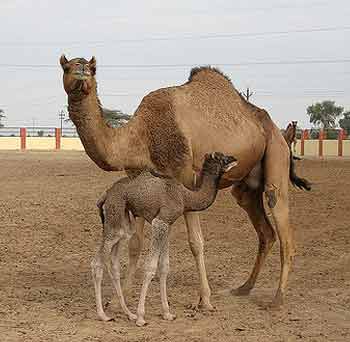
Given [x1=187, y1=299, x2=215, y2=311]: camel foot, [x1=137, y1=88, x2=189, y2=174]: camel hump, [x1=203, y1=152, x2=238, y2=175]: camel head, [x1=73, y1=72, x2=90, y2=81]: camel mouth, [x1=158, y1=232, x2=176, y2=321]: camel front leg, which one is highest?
[x1=73, y1=72, x2=90, y2=81]: camel mouth

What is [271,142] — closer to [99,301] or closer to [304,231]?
[99,301]

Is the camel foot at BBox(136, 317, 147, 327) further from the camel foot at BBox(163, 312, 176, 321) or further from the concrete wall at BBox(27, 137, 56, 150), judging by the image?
the concrete wall at BBox(27, 137, 56, 150)

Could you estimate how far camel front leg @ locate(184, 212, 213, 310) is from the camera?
7.98m

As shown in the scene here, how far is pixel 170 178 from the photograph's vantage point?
751 centimetres

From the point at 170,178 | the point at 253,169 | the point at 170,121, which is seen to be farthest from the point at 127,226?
the point at 253,169

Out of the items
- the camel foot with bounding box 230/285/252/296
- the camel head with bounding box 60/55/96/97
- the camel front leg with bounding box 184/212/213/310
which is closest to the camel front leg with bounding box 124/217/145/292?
the camel front leg with bounding box 184/212/213/310

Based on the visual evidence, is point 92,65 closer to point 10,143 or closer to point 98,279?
point 98,279

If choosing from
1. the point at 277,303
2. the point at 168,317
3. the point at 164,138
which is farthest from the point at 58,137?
the point at 168,317

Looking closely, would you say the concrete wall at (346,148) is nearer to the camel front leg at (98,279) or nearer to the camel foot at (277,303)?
the camel foot at (277,303)

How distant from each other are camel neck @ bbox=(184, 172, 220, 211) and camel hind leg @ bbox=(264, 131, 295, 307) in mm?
1262

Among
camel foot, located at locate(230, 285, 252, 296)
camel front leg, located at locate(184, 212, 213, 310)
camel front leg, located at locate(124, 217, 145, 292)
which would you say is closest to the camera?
camel front leg, located at locate(184, 212, 213, 310)

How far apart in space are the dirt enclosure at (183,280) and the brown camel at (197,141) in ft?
1.52

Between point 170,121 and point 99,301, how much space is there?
1918 millimetres

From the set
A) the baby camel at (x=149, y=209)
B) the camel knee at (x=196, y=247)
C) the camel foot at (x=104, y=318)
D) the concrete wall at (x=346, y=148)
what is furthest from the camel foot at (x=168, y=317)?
the concrete wall at (x=346, y=148)
